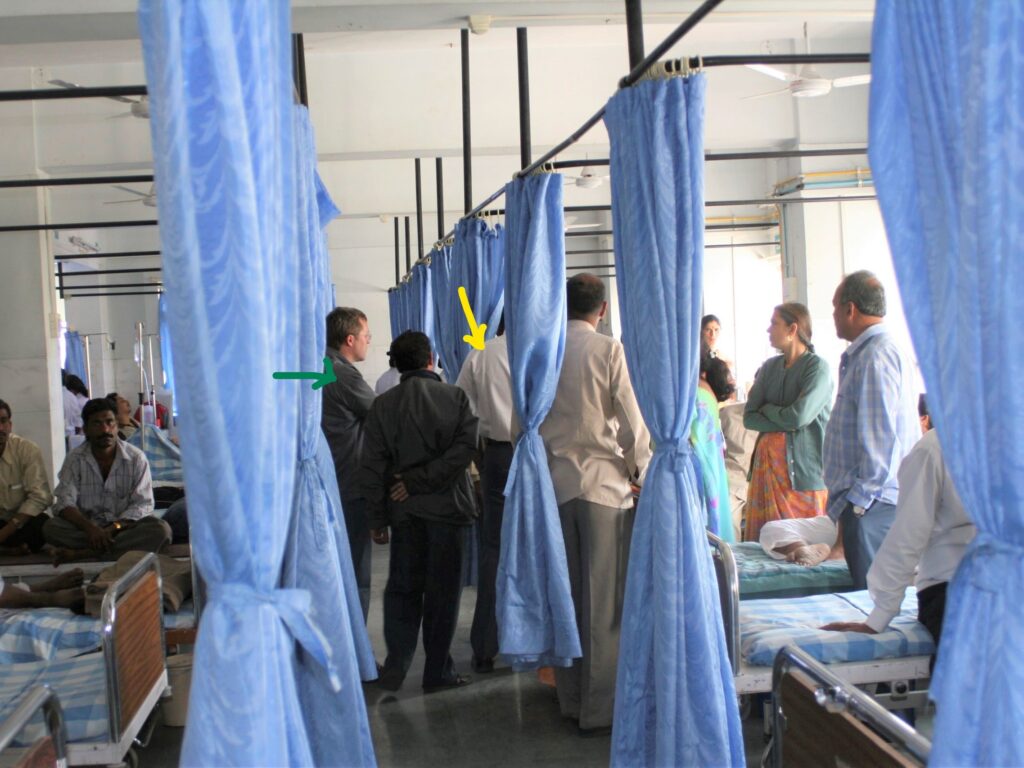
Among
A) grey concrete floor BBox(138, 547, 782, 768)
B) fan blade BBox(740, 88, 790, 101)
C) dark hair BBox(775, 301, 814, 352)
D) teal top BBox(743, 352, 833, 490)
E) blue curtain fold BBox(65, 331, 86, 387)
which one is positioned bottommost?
grey concrete floor BBox(138, 547, 782, 768)

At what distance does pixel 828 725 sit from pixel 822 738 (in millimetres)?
68

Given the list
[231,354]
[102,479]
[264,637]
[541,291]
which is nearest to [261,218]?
[231,354]

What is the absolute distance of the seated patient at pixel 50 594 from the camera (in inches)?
191

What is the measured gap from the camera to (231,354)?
195 cm

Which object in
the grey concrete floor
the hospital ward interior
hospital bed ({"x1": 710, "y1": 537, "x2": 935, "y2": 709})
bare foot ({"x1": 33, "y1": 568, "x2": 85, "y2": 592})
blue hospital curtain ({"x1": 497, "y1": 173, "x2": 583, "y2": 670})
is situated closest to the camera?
the hospital ward interior

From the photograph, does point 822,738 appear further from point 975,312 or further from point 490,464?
point 490,464

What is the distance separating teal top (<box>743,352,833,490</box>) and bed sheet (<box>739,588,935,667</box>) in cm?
→ 146

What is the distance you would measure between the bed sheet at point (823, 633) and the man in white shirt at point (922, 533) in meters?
0.14

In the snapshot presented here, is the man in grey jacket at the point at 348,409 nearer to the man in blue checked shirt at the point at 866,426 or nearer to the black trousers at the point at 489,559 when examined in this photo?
the black trousers at the point at 489,559

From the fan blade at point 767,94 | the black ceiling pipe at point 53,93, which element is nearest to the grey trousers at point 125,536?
the black ceiling pipe at point 53,93

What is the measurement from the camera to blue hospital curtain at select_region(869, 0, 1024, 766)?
5.74 feet

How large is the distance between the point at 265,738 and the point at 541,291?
319 cm

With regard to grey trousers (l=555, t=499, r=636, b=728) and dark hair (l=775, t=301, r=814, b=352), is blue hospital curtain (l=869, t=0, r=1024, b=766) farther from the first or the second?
dark hair (l=775, t=301, r=814, b=352)

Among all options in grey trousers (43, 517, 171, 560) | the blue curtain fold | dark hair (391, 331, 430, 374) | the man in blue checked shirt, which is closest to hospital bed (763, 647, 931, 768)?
the man in blue checked shirt
